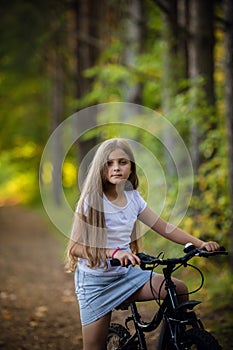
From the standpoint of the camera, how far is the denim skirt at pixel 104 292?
12.4ft

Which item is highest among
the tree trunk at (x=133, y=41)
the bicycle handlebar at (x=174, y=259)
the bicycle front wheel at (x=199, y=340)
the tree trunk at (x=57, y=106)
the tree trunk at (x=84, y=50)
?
the tree trunk at (x=57, y=106)

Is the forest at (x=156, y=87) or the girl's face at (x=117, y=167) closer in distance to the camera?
the girl's face at (x=117, y=167)

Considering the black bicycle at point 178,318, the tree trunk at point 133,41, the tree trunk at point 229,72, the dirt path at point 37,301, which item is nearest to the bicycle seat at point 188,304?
the black bicycle at point 178,318

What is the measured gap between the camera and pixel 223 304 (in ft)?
22.8

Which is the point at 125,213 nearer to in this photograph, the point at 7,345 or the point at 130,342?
the point at 130,342

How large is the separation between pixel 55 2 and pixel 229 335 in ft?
33.9

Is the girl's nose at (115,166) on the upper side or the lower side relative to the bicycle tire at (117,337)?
upper

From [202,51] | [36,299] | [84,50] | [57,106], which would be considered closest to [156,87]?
[202,51]

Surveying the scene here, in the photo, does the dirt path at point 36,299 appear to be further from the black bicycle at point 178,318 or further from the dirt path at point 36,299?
the black bicycle at point 178,318

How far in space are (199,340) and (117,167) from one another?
4.26 ft

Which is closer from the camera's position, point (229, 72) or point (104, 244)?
point (104, 244)

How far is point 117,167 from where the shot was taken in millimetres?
3889

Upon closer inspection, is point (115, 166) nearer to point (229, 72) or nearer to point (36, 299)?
point (229, 72)

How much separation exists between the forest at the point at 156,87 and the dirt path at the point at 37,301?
1.28 meters
